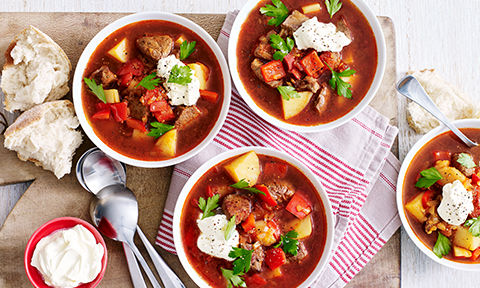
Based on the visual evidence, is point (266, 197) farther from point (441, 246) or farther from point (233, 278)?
point (441, 246)

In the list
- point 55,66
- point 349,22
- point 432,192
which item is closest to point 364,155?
point 432,192

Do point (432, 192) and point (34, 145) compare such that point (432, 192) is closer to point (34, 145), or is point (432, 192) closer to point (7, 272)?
point (34, 145)

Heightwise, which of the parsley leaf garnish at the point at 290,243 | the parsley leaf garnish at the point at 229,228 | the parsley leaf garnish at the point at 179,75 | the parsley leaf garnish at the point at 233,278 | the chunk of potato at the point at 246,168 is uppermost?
the parsley leaf garnish at the point at 179,75

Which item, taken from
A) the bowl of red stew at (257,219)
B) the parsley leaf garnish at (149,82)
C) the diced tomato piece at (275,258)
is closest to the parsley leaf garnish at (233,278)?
the bowl of red stew at (257,219)

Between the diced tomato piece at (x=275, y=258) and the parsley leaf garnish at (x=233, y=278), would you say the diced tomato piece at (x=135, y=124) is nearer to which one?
the parsley leaf garnish at (x=233, y=278)

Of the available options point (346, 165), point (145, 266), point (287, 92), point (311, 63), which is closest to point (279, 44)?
point (311, 63)

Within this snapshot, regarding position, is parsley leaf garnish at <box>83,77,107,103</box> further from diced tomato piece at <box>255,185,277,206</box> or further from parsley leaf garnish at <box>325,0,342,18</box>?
parsley leaf garnish at <box>325,0,342,18</box>
